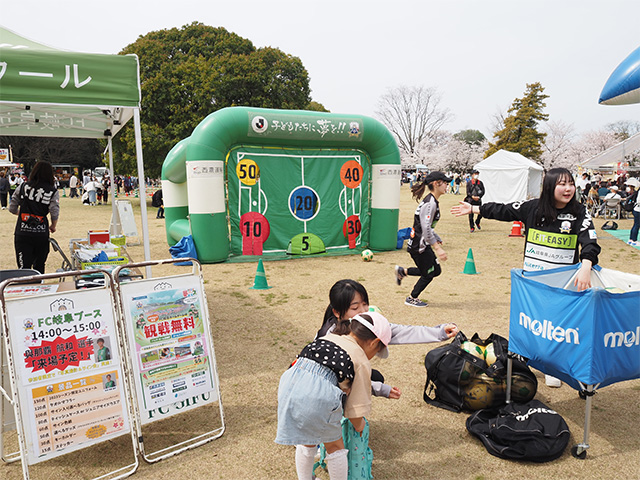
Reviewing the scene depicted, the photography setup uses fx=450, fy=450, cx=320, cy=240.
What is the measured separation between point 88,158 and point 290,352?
52.5 meters

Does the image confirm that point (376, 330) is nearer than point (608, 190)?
Yes

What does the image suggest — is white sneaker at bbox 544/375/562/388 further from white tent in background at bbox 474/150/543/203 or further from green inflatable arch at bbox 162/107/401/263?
white tent in background at bbox 474/150/543/203

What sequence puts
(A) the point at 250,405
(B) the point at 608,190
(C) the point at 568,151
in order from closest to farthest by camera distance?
(A) the point at 250,405
(B) the point at 608,190
(C) the point at 568,151

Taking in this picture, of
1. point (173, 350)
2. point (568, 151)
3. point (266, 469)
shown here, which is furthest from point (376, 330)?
point (568, 151)

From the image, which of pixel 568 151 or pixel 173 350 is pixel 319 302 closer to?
pixel 173 350

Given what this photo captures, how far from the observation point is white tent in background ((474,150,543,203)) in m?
21.1

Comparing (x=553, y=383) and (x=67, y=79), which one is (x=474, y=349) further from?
(x=67, y=79)

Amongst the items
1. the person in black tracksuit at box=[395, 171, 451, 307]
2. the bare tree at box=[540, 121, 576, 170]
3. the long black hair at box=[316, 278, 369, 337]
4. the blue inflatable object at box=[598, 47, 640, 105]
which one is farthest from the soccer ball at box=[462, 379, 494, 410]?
the bare tree at box=[540, 121, 576, 170]

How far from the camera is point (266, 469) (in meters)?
2.74

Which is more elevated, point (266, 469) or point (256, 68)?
point (256, 68)

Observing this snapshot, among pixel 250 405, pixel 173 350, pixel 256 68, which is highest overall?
pixel 256 68

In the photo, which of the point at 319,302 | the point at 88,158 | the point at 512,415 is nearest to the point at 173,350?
the point at 512,415

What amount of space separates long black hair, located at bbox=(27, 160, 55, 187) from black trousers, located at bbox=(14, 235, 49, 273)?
0.66 meters

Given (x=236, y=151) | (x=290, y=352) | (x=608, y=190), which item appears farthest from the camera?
(x=608, y=190)
